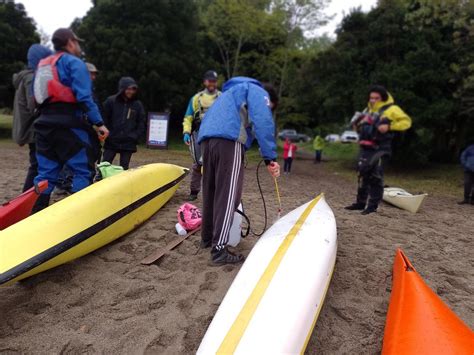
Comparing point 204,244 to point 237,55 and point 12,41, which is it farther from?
point 12,41

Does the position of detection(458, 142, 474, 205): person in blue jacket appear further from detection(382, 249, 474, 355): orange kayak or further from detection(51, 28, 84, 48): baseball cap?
detection(51, 28, 84, 48): baseball cap

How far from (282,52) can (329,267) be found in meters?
19.2

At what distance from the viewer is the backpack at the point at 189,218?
4141 mm

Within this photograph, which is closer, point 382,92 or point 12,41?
point 382,92

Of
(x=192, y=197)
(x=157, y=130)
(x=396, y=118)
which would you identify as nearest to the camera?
(x=396, y=118)

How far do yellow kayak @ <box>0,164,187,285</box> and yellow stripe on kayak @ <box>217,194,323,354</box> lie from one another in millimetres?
1486

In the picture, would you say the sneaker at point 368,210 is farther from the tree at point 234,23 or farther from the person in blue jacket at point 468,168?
the tree at point 234,23

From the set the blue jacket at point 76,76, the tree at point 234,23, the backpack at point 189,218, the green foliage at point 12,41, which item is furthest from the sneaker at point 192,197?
the green foliage at point 12,41

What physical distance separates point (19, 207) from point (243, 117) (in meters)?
2.33

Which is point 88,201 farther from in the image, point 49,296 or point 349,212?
point 349,212

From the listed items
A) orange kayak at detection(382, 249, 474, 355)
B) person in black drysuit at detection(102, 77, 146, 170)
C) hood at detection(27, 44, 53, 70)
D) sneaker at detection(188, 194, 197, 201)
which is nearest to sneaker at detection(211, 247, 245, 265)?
orange kayak at detection(382, 249, 474, 355)

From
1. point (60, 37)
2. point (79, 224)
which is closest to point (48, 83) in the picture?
point (60, 37)

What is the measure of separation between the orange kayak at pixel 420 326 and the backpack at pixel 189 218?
208 centimetres

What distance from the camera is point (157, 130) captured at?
12508mm
